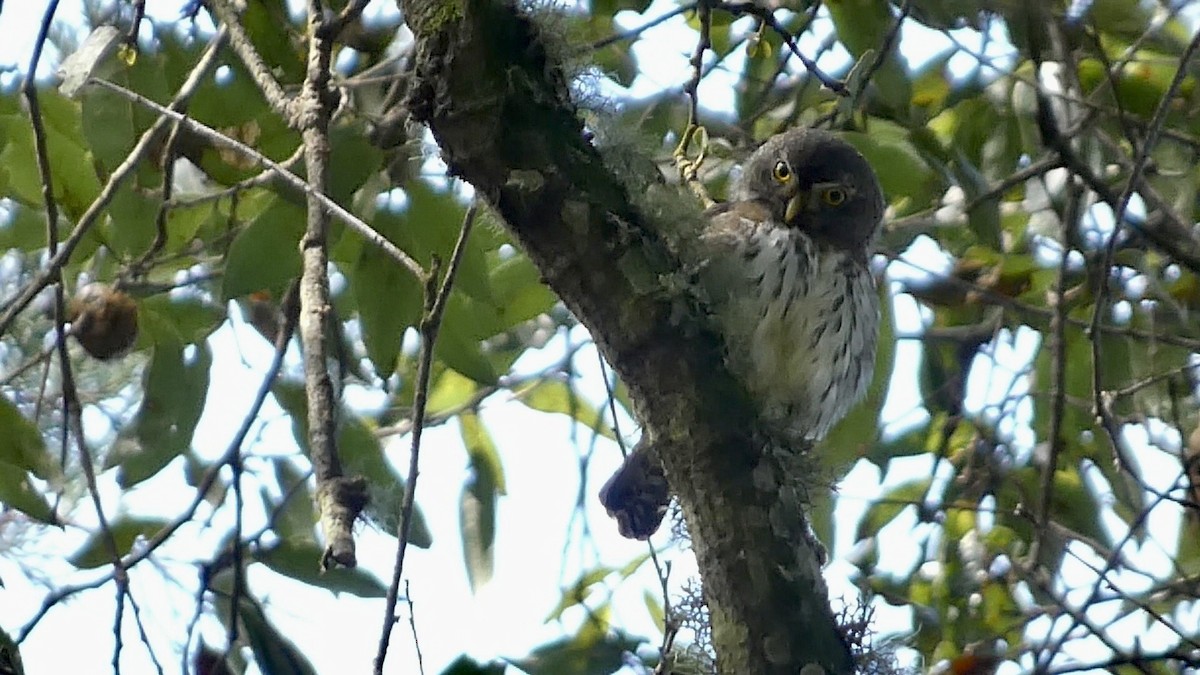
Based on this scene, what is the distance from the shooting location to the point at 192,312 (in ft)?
9.75

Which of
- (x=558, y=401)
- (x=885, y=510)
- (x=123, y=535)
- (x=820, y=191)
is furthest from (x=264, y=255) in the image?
(x=885, y=510)

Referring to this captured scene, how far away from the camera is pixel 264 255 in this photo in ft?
8.48

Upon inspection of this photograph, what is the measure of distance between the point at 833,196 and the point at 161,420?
1684mm

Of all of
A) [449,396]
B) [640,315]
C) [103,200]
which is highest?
[449,396]

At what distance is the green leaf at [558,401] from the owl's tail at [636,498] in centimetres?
39

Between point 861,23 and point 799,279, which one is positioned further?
point 799,279

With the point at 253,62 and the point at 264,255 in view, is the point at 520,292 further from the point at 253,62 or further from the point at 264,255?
the point at 253,62

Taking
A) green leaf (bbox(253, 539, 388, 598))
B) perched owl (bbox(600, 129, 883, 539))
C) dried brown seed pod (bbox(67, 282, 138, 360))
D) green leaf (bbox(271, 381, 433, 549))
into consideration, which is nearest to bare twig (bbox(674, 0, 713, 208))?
perched owl (bbox(600, 129, 883, 539))

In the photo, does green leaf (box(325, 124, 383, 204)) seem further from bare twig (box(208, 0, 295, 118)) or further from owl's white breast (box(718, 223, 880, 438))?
owl's white breast (box(718, 223, 880, 438))

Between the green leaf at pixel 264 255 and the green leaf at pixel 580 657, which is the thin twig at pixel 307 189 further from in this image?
the green leaf at pixel 580 657

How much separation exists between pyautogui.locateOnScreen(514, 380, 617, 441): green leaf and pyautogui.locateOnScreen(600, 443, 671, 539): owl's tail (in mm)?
395

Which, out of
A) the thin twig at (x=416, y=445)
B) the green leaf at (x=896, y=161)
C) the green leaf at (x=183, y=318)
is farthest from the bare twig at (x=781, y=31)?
the green leaf at (x=183, y=318)

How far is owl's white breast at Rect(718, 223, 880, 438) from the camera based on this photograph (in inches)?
133

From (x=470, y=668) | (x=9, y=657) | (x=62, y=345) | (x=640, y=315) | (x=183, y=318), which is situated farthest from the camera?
(x=183, y=318)
